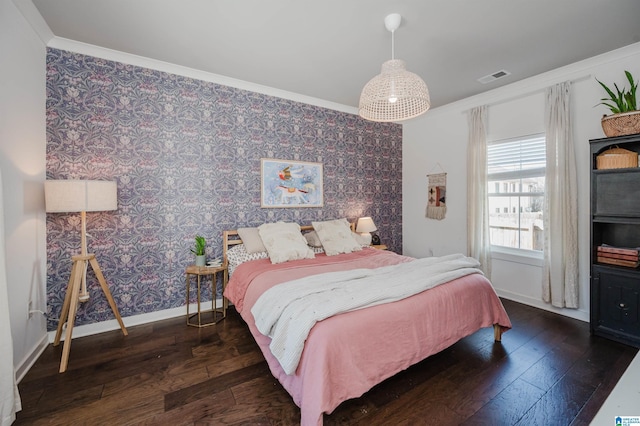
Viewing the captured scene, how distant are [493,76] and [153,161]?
4.09m

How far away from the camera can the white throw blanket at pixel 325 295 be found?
162cm

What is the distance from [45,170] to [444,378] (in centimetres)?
384

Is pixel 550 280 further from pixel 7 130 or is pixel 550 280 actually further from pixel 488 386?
pixel 7 130

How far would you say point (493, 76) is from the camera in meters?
3.32

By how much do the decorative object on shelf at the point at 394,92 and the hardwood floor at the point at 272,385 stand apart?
6.85ft

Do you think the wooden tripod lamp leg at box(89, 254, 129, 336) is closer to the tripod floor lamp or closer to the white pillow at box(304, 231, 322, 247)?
the tripod floor lamp

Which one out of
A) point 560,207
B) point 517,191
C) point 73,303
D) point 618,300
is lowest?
point 618,300

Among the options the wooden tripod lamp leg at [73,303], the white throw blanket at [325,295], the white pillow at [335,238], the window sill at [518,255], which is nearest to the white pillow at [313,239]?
the white pillow at [335,238]

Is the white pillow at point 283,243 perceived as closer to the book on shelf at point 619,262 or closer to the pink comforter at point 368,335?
the pink comforter at point 368,335

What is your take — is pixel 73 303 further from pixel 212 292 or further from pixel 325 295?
pixel 325 295

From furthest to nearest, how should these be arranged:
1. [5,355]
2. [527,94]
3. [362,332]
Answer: [527,94]
[362,332]
[5,355]

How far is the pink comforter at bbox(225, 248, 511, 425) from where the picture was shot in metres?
1.50

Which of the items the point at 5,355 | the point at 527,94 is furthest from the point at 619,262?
the point at 5,355

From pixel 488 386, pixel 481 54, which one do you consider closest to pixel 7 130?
pixel 488 386
